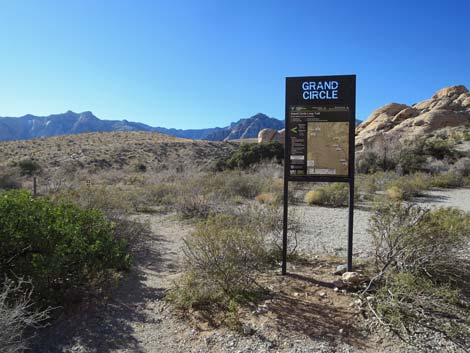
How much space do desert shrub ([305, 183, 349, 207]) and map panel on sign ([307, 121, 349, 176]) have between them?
25.9 ft

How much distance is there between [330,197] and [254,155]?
1464 cm

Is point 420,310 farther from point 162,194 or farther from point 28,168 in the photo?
point 28,168

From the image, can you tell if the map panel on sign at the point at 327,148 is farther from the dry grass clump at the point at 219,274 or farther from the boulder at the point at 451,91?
the boulder at the point at 451,91

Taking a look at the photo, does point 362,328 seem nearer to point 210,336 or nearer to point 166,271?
point 210,336

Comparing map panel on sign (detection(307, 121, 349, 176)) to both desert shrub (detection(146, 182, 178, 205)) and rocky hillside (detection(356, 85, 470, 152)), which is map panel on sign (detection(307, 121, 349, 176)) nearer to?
desert shrub (detection(146, 182, 178, 205))

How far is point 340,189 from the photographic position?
39.9ft

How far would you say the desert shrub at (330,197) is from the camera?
12.0m

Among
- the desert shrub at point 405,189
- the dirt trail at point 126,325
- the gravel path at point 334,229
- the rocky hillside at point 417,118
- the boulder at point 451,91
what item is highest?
the boulder at point 451,91

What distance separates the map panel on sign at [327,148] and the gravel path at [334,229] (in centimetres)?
181

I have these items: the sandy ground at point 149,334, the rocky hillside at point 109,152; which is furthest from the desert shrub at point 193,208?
the rocky hillside at point 109,152

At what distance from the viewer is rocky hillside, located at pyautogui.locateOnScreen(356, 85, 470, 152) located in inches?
1672

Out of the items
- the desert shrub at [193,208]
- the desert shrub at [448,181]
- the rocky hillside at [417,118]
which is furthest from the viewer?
the rocky hillside at [417,118]

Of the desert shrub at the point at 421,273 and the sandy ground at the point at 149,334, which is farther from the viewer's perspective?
the desert shrub at the point at 421,273

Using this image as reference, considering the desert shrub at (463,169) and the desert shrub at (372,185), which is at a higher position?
the desert shrub at (463,169)
